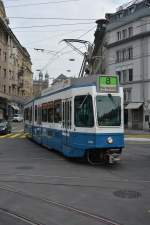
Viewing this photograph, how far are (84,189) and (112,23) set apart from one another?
50.4 m

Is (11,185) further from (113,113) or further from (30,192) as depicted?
(113,113)

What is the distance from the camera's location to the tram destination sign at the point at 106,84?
15.2 m

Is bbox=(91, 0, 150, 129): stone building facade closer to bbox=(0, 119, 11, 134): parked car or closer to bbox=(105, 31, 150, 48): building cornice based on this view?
bbox=(105, 31, 150, 48): building cornice

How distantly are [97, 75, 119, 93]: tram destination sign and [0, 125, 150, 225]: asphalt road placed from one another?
2723 millimetres

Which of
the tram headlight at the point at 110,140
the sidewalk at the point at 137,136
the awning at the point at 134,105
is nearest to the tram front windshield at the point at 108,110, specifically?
the tram headlight at the point at 110,140

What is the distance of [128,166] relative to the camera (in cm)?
1545

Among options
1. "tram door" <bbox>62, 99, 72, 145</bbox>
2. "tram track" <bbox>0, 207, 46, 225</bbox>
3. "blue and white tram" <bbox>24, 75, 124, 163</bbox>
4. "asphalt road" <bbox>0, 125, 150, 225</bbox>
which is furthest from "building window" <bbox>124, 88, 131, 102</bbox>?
Answer: "tram track" <bbox>0, 207, 46, 225</bbox>

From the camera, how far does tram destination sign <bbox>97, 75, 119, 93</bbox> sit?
1516 centimetres

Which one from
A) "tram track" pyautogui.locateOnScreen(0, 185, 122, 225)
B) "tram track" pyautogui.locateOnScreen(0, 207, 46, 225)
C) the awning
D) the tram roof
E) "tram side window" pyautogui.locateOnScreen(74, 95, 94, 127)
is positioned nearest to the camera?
"tram track" pyautogui.locateOnScreen(0, 207, 46, 225)

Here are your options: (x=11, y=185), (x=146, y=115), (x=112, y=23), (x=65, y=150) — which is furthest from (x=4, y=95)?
(x=11, y=185)

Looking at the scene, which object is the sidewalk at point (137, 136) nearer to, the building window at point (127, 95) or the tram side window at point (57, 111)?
the tram side window at point (57, 111)

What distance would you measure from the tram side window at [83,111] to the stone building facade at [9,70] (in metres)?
54.5

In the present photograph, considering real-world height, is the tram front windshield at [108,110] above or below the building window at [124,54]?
below

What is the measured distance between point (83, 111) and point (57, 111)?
127 inches
